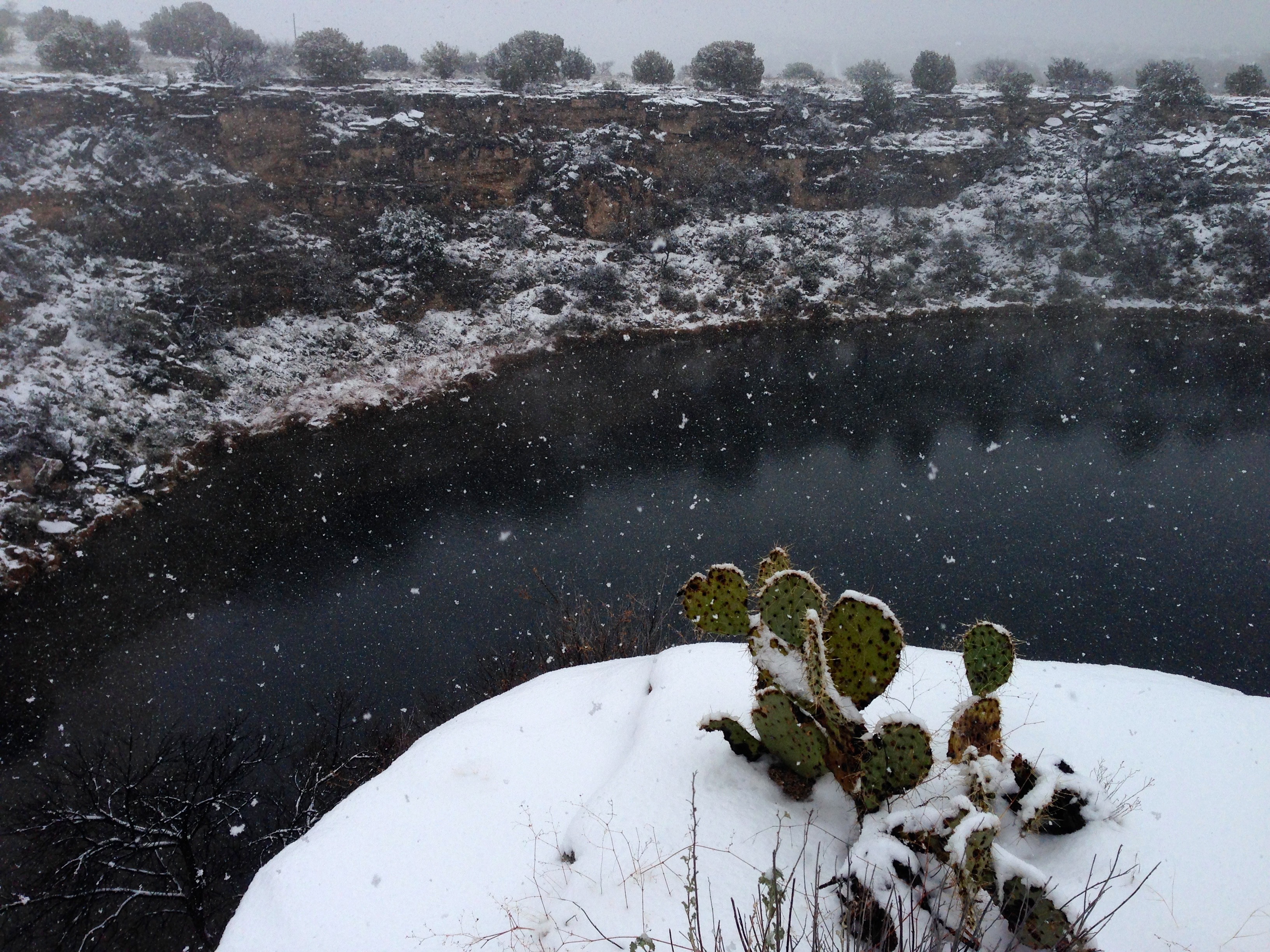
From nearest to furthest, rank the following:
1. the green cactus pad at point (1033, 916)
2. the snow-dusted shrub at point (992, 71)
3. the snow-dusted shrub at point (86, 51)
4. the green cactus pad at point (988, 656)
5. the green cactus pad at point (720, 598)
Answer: the green cactus pad at point (1033, 916) < the green cactus pad at point (988, 656) < the green cactus pad at point (720, 598) < the snow-dusted shrub at point (86, 51) < the snow-dusted shrub at point (992, 71)

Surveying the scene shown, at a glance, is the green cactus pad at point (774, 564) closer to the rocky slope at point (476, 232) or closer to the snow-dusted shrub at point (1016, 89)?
the rocky slope at point (476, 232)

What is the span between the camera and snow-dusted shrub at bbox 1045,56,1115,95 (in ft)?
101

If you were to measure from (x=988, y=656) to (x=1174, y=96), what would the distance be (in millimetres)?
37157

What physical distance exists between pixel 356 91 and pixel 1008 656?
99.8 feet

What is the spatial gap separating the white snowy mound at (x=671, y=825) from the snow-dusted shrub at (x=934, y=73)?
34.4 metres

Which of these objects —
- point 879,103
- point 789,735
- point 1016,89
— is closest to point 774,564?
point 789,735

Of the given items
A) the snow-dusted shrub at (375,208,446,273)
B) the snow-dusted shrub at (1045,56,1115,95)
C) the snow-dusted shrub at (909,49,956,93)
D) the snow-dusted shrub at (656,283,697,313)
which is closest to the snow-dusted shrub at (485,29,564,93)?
the snow-dusted shrub at (375,208,446,273)

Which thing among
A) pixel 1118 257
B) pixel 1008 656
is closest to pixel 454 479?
pixel 1008 656

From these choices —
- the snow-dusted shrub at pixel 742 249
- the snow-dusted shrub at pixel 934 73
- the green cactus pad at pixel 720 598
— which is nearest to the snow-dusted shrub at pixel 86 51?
the snow-dusted shrub at pixel 742 249

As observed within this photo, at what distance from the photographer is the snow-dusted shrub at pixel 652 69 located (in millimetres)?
31203

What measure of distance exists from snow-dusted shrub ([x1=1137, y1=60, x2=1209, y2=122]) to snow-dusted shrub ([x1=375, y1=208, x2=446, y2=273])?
1229 inches

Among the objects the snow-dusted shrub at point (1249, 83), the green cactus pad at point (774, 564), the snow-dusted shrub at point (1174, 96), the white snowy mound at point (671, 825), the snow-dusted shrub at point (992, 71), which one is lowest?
the white snowy mound at point (671, 825)

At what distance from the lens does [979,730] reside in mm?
3848

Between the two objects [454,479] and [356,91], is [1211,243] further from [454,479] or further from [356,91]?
[356,91]
